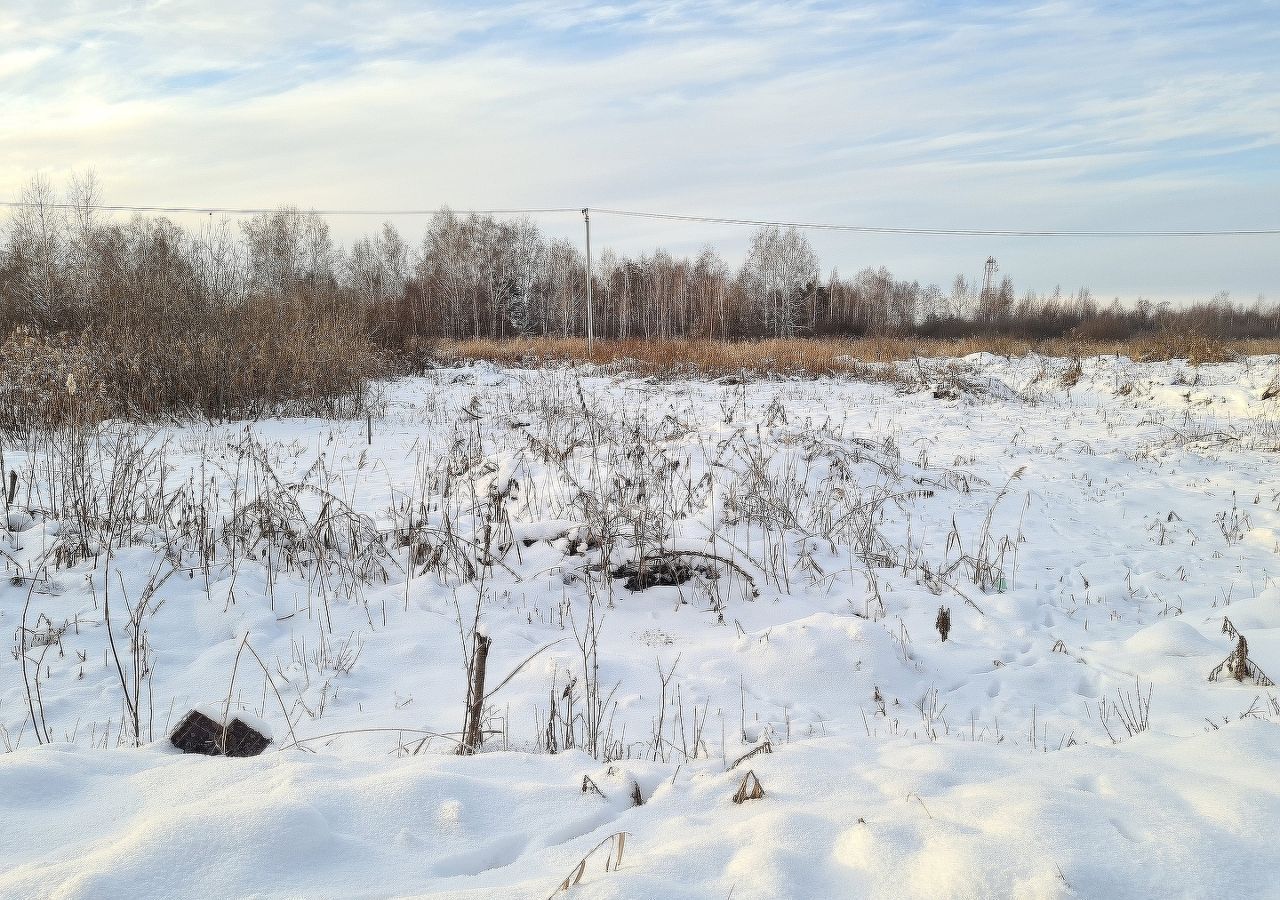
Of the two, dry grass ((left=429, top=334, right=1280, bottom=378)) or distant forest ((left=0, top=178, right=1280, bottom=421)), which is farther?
dry grass ((left=429, top=334, right=1280, bottom=378))

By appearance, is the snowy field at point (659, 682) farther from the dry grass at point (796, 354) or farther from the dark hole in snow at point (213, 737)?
the dry grass at point (796, 354)

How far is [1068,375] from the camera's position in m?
16.5

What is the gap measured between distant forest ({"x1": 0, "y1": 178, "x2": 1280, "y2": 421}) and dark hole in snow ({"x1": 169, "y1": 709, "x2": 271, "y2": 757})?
749cm

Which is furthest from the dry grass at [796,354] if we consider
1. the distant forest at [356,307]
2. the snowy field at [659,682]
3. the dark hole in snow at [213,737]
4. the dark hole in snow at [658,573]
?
the dark hole in snow at [213,737]

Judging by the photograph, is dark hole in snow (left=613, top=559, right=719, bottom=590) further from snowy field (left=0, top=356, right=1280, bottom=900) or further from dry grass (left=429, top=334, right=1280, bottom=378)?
dry grass (left=429, top=334, right=1280, bottom=378)

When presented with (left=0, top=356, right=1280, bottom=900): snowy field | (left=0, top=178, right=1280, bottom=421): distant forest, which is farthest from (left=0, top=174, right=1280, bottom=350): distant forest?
(left=0, top=356, right=1280, bottom=900): snowy field

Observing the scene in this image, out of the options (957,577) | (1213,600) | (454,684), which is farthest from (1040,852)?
(1213,600)

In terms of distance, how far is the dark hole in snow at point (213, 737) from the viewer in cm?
223

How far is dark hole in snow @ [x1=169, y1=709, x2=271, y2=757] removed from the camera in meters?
2.23

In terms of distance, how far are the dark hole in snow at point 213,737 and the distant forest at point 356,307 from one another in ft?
24.6

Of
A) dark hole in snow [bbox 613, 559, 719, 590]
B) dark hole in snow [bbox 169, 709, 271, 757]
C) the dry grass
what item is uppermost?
the dry grass

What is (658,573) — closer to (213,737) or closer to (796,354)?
(213,737)

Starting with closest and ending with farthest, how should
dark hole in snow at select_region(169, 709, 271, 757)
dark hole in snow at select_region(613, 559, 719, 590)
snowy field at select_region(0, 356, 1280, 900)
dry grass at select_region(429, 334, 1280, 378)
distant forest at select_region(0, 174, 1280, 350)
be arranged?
snowy field at select_region(0, 356, 1280, 900)
dark hole in snow at select_region(169, 709, 271, 757)
dark hole in snow at select_region(613, 559, 719, 590)
dry grass at select_region(429, 334, 1280, 378)
distant forest at select_region(0, 174, 1280, 350)

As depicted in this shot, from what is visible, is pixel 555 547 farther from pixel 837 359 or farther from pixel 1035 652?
pixel 837 359
